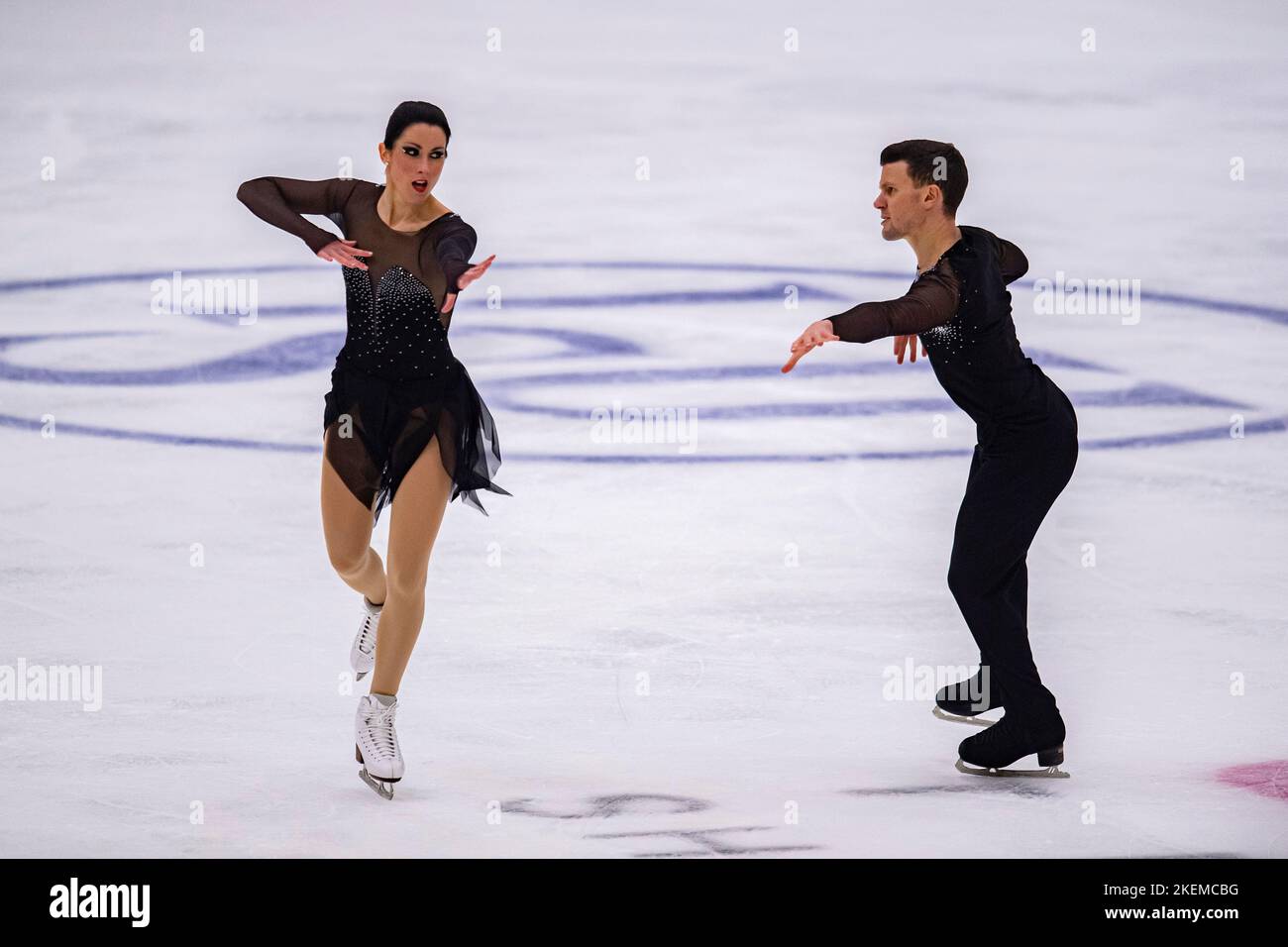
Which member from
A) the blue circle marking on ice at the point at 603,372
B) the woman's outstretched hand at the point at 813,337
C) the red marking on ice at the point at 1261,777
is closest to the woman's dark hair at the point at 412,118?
the woman's outstretched hand at the point at 813,337

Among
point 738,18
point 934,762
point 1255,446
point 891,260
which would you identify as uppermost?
point 738,18

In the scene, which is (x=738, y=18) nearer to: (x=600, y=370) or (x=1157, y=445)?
(x=600, y=370)

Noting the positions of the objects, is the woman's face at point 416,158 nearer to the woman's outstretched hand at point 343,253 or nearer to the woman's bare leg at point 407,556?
the woman's outstretched hand at point 343,253

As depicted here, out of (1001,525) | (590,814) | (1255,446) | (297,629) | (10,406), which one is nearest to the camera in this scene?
(590,814)

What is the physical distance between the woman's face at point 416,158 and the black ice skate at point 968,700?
5.38 ft

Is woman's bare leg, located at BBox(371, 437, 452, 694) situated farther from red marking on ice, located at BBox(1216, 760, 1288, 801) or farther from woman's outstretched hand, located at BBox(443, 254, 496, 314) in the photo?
red marking on ice, located at BBox(1216, 760, 1288, 801)

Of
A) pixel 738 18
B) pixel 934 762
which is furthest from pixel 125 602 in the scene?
pixel 738 18

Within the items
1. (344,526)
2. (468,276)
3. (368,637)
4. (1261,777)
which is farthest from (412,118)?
(1261,777)

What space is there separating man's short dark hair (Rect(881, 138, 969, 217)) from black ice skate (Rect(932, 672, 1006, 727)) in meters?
1.10

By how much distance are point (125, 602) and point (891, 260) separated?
416 centimetres

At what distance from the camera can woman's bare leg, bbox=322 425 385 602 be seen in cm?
382

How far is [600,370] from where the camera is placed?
22.8 feet

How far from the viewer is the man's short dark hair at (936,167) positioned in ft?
12.2

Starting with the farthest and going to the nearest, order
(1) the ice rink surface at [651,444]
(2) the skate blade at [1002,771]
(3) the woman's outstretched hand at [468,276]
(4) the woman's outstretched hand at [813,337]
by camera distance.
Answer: (2) the skate blade at [1002,771]
(1) the ice rink surface at [651,444]
(3) the woman's outstretched hand at [468,276]
(4) the woman's outstretched hand at [813,337]
